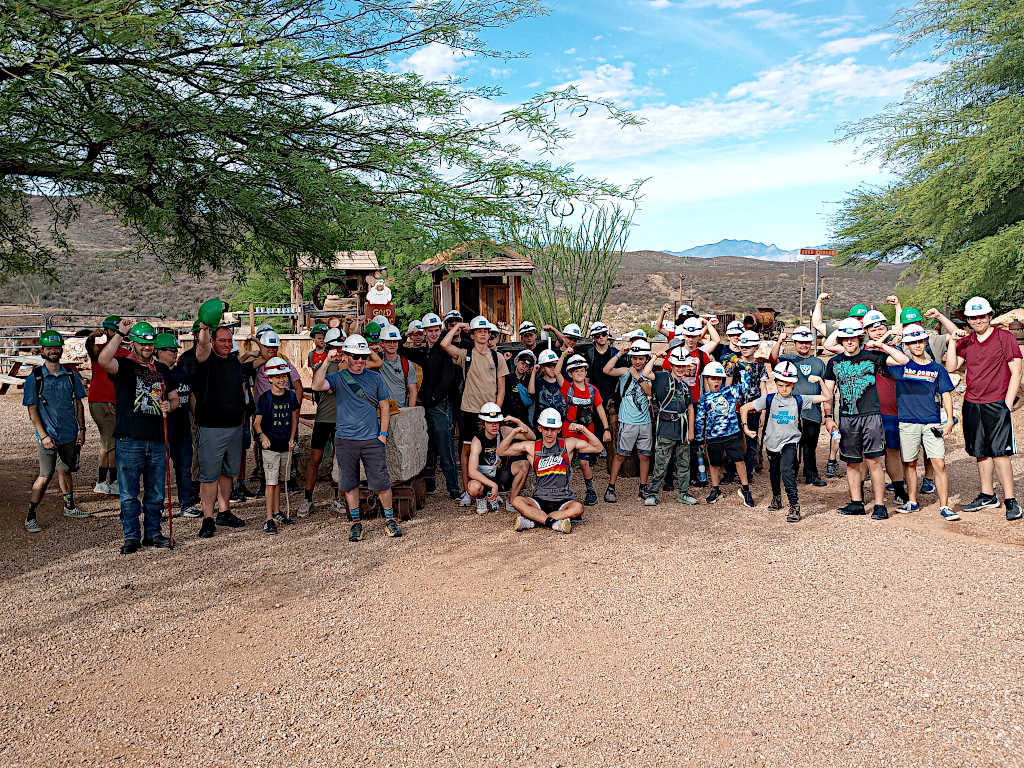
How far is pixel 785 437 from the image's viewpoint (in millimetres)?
7395

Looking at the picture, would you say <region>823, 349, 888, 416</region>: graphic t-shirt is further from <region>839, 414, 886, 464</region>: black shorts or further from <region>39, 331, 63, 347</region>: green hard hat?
<region>39, 331, 63, 347</region>: green hard hat

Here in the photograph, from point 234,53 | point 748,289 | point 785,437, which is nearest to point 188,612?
point 234,53

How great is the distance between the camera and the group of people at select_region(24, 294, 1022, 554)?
695cm

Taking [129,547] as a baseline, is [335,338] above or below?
above

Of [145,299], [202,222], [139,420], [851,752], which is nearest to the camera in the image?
[851,752]

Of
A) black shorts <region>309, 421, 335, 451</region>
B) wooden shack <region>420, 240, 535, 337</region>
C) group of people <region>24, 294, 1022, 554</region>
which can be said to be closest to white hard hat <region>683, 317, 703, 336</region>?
group of people <region>24, 294, 1022, 554</region>

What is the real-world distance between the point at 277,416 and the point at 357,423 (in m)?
0.95

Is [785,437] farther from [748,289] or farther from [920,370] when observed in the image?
[748,289]

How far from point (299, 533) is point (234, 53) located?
4502mm

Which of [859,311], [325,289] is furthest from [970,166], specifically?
[325,289]

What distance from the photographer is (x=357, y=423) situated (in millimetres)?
6883

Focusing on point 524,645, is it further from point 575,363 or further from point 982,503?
point 982,503

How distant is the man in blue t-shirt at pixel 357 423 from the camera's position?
690 cm

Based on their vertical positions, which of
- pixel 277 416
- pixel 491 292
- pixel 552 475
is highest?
pixel 491 292
